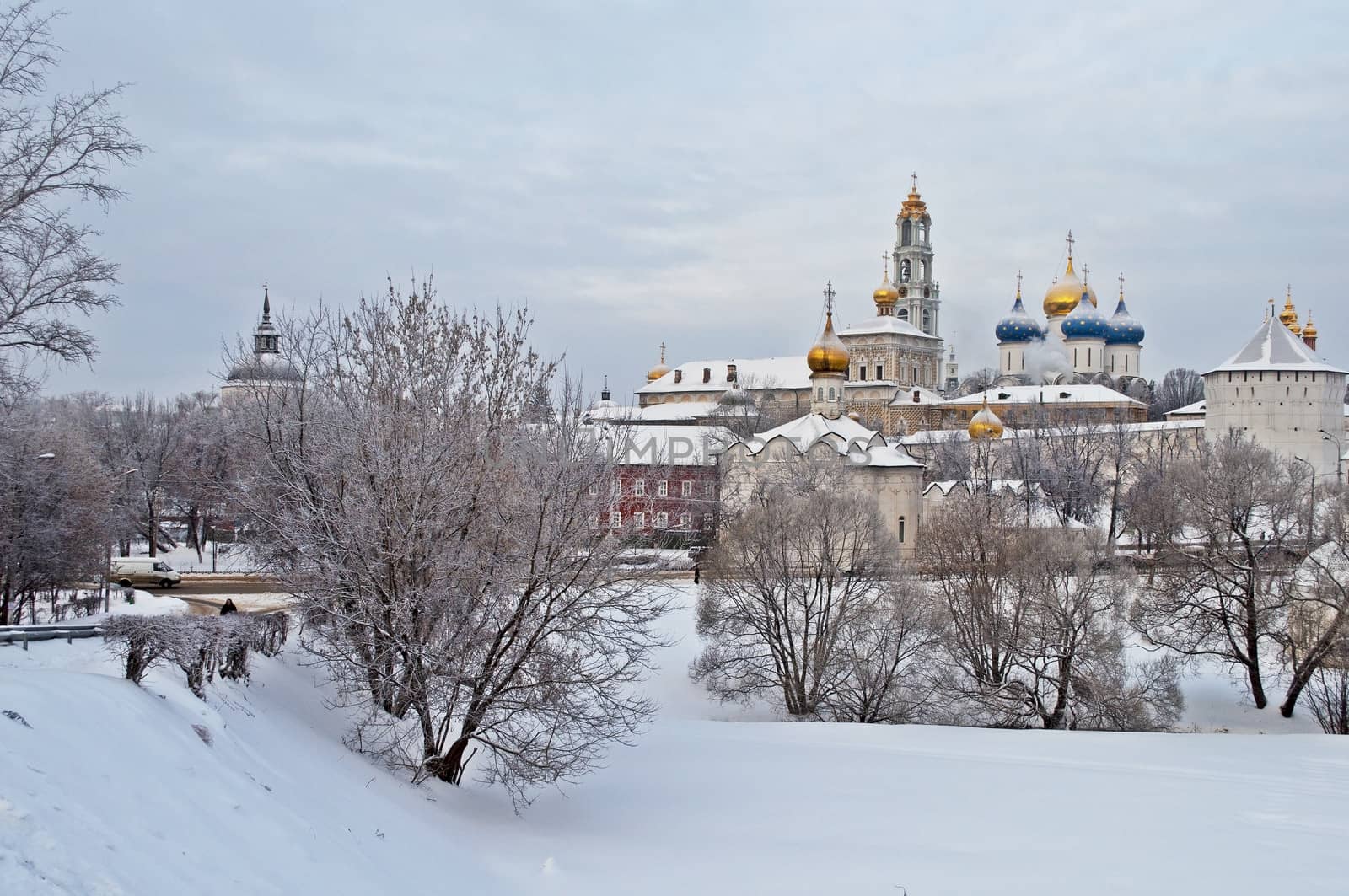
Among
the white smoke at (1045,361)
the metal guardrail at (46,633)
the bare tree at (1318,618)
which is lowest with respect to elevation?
the bare tree at (1318,618)

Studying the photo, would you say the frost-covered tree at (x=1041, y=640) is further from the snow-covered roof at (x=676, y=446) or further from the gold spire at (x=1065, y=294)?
the gold spire at (x=1065, y=294)

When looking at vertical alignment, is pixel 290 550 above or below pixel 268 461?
below

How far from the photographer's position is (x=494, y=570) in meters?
11.9

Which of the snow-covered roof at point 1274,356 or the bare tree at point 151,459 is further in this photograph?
the snow-covered roof at point 1274,356

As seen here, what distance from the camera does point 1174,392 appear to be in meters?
102

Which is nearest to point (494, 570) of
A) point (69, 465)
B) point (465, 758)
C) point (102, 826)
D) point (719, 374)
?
point (465, 758)

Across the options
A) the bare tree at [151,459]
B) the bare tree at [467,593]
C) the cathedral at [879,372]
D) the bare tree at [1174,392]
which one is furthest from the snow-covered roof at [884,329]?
the bare tree at [467,593]

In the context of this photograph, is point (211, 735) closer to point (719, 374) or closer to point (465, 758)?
point (465, 758)

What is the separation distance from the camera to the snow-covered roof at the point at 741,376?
8119cm

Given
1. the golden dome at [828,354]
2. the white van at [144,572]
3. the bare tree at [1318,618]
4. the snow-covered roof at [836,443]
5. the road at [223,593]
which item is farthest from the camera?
the golden dome at [828,354]

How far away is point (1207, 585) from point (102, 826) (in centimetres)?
2255

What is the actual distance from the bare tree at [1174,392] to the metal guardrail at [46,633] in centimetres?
8196

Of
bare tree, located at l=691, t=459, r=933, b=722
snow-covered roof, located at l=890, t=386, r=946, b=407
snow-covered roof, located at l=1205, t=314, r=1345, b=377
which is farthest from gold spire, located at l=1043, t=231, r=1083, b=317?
bare tree, located at l=691, t=459, r=933, b=722

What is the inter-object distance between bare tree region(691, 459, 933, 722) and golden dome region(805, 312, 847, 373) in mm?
22647
